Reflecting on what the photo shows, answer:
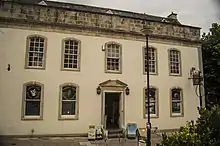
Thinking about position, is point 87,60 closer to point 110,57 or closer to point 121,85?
point 110,57

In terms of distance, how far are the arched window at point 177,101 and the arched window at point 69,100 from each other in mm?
6962

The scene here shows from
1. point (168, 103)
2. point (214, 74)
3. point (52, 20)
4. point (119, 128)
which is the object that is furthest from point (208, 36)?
point (52, 20)

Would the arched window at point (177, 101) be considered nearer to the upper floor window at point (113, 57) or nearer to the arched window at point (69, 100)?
the upper floor window at point (113, 57)

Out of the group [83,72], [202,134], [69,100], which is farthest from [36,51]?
[202,134]

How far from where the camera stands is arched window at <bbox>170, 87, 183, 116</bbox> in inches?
642

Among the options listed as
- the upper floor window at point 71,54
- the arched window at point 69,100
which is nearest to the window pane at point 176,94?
the arched window at point 69,100

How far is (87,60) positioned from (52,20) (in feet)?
10.9

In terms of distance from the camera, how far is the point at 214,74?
745 inches

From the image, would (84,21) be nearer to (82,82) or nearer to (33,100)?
(82,82)

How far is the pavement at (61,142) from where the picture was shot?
1172cm

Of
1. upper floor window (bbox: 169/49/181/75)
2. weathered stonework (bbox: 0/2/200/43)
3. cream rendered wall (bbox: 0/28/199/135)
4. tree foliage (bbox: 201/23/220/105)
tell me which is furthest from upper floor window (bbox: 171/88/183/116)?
weathered stonework (bbox: 0/2/200/43)

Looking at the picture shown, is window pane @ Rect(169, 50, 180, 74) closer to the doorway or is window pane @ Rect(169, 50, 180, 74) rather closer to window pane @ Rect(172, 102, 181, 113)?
window pane @ Rect(172, 102, 181, 113)

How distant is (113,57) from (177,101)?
5805mm

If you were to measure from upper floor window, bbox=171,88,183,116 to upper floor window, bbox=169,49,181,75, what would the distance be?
1.35 m
